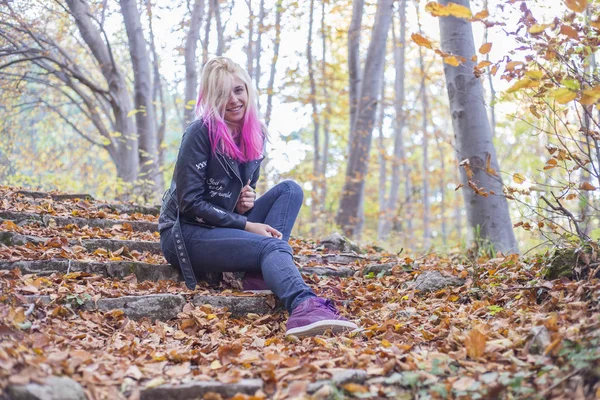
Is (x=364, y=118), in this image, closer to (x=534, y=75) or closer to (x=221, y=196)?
(x=221, y=196)

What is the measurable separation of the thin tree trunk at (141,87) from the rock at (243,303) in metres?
5.68

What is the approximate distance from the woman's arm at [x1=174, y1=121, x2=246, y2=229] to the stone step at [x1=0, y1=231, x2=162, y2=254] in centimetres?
100

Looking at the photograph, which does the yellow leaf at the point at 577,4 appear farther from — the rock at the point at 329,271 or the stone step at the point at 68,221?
the stone step at the point at 68,221

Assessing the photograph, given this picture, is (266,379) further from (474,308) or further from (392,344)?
(474,308)

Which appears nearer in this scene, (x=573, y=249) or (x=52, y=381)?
(x=52, y=381)

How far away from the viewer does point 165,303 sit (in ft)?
10.3

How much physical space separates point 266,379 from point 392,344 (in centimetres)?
70

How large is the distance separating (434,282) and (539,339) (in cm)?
145

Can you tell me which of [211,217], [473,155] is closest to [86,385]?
[211,217]

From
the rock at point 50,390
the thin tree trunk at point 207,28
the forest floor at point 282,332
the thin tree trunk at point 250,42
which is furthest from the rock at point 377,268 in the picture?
the thin tree trunk at point 250,42

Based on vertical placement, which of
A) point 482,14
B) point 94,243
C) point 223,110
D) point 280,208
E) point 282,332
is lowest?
point 282,332

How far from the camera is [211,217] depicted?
340cm

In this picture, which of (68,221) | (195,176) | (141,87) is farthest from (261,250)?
(141,87)

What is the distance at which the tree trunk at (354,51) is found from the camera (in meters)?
9.53
